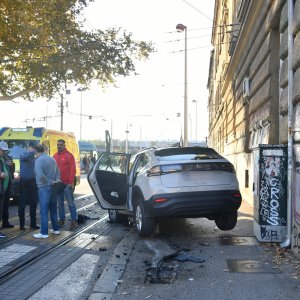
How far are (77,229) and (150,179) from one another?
2562mm

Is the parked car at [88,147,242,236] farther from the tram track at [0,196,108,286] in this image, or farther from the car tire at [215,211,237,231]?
the tram track at [0,196,108,286]

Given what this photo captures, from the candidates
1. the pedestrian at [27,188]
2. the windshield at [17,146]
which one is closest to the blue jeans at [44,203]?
the pedestrian at [27,188]

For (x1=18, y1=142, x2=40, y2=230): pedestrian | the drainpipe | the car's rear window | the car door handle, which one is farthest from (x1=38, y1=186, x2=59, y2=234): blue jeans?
the drainpipe

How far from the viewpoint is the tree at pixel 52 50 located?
50.1 ft

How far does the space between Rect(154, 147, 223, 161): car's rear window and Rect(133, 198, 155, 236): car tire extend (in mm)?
895

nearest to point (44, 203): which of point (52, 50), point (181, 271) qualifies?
point (181, 271)

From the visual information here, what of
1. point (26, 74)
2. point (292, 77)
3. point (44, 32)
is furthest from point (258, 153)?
point (26, 74)

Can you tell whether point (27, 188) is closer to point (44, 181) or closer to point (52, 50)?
point (44, 181)

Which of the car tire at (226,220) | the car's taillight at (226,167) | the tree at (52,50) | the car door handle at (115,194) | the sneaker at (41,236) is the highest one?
the tree at (52,50)

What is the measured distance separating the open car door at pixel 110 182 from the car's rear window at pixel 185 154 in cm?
146

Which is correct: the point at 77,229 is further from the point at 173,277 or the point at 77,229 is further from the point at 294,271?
the point at 294,271

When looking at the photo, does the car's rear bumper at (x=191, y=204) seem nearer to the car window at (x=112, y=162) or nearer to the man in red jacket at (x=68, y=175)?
the car window at (x=112, y=162)

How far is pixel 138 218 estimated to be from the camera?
834 cm

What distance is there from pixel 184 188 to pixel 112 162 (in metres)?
2.63
